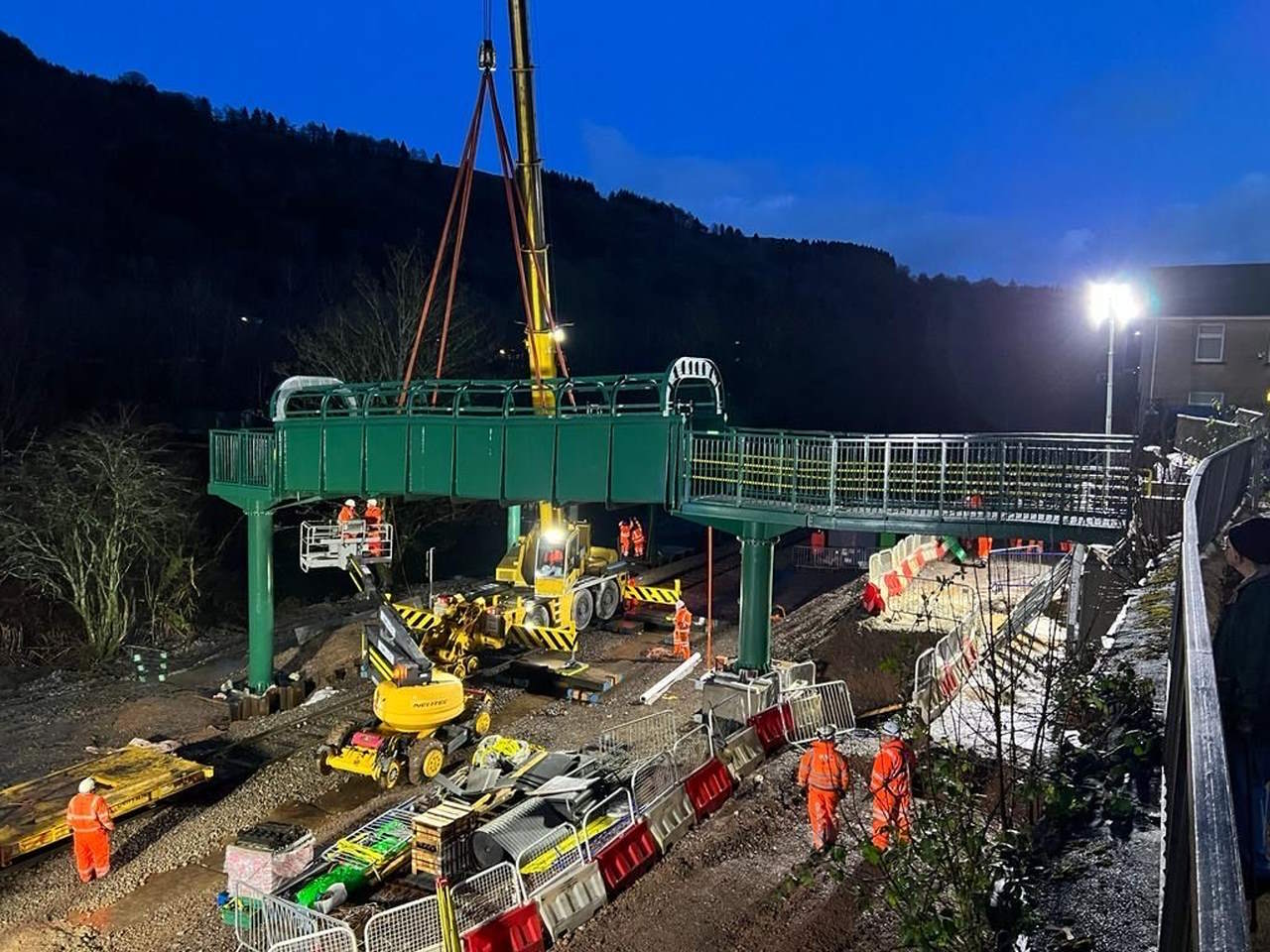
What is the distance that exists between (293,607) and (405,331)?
11.9 m

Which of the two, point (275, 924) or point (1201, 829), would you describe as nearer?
point (1201, 829)

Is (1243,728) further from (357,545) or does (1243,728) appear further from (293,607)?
(293,607)

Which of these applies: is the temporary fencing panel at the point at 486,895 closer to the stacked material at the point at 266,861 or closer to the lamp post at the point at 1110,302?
the stacked material at the point at 266,861

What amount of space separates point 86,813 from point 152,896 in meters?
1.37

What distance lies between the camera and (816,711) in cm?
1504

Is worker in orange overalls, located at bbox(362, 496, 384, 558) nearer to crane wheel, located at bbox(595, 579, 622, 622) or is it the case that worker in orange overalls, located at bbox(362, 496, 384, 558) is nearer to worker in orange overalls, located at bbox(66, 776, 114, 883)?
crane wheel, located at bbox(595, 579, 622, 622)

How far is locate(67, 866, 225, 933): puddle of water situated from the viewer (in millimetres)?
10969

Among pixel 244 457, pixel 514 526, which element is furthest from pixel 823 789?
pixel 514 526

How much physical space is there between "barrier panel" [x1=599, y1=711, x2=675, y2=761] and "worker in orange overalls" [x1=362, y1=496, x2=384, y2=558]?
7.54 m

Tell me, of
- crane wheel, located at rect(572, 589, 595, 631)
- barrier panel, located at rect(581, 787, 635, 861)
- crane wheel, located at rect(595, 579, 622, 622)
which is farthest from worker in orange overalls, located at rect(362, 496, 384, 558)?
barrier panel, located at rect(581, 787, 635, 861)

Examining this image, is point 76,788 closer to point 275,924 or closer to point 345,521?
point 275,924

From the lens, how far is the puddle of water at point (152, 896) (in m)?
11.0

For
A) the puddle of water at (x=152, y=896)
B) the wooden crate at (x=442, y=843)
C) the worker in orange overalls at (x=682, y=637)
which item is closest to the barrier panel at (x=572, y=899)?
the wooden crate at (x=442, y=843)

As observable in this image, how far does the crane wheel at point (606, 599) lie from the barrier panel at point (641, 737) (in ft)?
25.5
